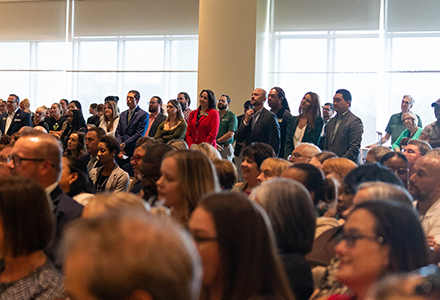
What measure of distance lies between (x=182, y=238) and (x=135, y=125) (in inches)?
257

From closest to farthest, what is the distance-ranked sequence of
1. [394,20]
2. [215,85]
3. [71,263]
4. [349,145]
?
1. [71,263]
2. [349,145]
3. [215,85]
4. [394,20]

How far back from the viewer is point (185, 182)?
2445mm

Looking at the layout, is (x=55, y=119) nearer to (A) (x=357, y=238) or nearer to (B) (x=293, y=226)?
(B) (x=293, y=226)

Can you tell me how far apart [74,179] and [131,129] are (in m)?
3.98

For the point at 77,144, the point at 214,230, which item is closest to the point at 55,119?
the point at 77,144

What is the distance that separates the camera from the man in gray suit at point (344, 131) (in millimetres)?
5777

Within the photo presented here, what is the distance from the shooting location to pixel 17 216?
6.04 ft

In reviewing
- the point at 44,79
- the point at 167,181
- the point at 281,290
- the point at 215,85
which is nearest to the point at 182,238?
the point at 281,290

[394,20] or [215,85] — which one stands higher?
[394,20]

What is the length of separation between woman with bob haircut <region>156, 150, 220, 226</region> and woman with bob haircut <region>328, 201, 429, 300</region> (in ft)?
3.09

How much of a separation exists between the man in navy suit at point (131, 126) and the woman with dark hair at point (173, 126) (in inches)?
22.1

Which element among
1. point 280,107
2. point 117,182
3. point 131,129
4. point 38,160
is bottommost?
point 117,182

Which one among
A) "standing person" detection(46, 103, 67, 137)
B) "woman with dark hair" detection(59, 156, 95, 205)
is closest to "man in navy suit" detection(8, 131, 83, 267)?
"woman with dark hair" detection(59, 156, 95, 205)

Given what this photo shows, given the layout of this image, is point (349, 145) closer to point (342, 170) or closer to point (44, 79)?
point (342, 170)
